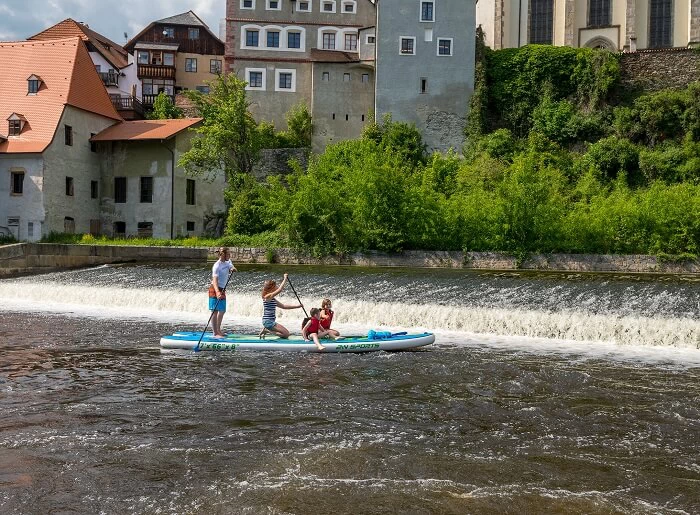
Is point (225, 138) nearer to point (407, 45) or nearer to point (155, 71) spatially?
point (407, 45)

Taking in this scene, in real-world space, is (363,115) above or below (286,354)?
above

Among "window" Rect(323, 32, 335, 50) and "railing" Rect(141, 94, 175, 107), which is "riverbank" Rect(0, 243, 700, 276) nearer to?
"window" Rect(323, 32, 335, 50)

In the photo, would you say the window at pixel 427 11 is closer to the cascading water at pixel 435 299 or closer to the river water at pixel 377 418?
the cascading water at pixel 435 299

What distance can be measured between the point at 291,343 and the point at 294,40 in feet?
151

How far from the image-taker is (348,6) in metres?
60.5

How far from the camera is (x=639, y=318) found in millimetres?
19703

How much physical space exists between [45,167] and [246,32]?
21966 mm

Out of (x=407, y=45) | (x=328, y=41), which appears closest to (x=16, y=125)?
(x=407, y=45)

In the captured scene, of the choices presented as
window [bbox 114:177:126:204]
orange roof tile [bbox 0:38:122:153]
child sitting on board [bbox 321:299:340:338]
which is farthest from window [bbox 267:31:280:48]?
child sitting on board [bbox 321:299:340:338]

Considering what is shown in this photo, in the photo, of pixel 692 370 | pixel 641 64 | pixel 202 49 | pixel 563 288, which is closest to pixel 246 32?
pixel 202 49

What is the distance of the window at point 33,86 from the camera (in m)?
44.7

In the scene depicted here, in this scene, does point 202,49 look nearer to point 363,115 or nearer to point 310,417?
point 363,115

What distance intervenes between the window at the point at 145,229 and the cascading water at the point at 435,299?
14126 mm

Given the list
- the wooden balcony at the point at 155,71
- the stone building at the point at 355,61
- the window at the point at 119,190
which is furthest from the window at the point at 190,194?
the wooden balcony at the point at 155,71
